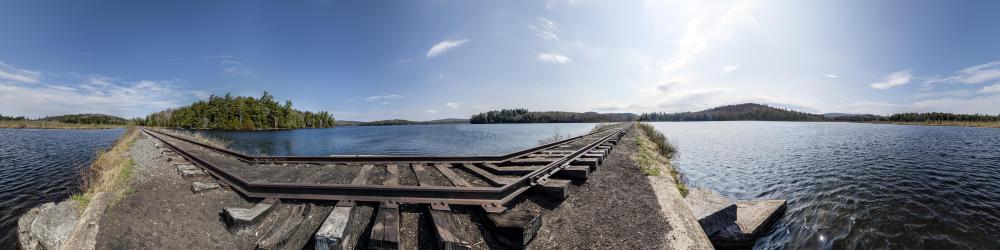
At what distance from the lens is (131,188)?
19.4 ft

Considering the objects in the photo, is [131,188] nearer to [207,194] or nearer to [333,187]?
[207,194]

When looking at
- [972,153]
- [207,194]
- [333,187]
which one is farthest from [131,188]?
[972,153]

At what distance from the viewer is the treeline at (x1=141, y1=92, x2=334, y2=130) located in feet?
310

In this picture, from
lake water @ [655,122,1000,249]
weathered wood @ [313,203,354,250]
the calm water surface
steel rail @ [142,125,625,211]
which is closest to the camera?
weathered wood @ [313,203,354,250]

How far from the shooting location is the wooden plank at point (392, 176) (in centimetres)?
583

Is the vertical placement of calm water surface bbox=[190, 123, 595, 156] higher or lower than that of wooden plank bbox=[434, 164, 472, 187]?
lower

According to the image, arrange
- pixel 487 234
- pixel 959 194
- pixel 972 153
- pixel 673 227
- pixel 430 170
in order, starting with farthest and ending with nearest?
pixel 972 153 → pixel 959 194 → pixel 430 170 → pixel 673 227 → pixel 487 234

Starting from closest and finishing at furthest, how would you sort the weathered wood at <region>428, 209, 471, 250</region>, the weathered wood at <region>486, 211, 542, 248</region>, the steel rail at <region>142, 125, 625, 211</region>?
the weathered wood at <region>428, 209, 471, 250</region> < the weathered wood at <region>486, 211, 542, 248</region> < the steel rail at <region>142, 125, 625, 211</region>

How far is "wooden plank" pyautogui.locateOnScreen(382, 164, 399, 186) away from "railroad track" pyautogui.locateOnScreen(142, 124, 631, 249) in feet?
0.09

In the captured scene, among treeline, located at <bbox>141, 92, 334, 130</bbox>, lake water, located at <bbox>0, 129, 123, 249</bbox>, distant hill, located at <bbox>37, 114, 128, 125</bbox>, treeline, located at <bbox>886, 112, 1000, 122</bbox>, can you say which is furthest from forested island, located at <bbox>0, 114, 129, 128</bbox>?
treeline, located at <bbox>886, 112, 1000, 122</bbox>

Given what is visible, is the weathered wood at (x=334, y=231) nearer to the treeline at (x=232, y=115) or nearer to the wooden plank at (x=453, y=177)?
the wooden plank at (x=453, y=177)

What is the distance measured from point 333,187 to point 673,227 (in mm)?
5041

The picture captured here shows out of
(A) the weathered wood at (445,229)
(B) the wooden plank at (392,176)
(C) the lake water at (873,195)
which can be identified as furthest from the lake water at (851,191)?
(A) the weathered wood at (445,229)

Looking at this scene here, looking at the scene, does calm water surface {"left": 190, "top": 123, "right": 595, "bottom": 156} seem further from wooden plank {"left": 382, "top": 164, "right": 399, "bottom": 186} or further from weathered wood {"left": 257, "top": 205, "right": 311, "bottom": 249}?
weathered wood {"left": 257, "top": 205, "right": 311, "bottom": 249}
